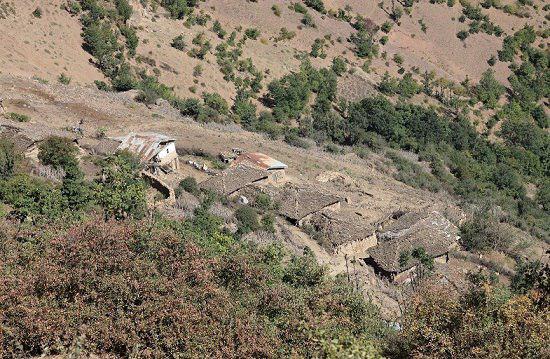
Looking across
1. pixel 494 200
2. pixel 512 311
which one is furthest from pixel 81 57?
pixel 512 311

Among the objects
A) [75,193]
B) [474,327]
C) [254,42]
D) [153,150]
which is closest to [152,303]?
[474,327]

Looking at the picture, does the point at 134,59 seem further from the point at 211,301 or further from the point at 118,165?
the point at 211,301

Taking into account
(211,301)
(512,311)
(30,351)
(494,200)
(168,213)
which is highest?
(512,311)

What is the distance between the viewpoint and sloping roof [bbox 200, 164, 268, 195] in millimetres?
38000

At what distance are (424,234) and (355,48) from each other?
49.2m

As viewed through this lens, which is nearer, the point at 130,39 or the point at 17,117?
the point at 17,117

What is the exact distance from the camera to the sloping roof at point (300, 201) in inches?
1492

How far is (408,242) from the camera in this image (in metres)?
36.2

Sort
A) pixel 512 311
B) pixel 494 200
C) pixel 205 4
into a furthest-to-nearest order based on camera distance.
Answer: pixel 205 4, pixel 494 200, pixel 512 311

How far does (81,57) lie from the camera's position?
61625mm

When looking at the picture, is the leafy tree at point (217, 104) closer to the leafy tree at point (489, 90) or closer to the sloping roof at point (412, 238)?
the sloping roof at point (412, 238)

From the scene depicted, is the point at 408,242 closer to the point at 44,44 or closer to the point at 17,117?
the point at 17,117

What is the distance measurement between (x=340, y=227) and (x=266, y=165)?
7459 millimetres

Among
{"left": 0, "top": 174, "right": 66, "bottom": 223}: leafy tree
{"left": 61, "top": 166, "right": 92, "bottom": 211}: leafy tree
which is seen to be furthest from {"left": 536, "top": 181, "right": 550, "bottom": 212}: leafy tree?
{"left": 0, "top": 174, "right": 66, "bottom": 223}: leafy tree
